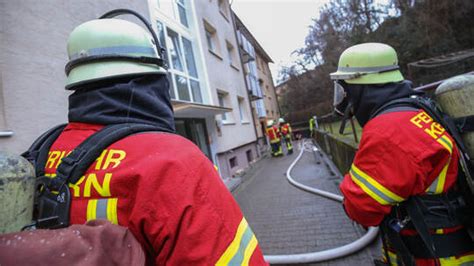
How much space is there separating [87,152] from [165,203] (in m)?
0.33

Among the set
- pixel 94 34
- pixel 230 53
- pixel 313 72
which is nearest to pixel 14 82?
pixel 94 34

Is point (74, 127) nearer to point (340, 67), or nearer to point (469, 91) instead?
point (340, 67)

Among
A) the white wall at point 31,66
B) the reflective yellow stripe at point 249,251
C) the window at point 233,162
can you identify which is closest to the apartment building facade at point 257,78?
the window at point 233,162

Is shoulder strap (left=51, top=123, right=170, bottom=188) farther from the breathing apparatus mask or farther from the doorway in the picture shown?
the doorway

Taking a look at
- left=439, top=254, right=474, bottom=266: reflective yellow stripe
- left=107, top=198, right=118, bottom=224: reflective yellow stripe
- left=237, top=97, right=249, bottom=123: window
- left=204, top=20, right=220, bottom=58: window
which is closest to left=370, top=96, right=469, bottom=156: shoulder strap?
left=439, top=254, right=474, bottom=266: reflective yellow stripe

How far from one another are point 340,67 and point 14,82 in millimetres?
3744

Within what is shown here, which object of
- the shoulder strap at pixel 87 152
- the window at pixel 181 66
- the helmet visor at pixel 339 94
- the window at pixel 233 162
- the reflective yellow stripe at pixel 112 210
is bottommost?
the window at pixel 233 162

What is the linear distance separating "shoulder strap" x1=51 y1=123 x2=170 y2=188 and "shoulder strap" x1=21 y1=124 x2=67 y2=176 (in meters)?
0.15

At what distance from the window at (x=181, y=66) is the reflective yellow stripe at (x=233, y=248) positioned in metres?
6.69

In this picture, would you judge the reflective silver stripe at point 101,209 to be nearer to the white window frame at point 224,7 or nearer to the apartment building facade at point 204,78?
the apartment building facade at point 204,78

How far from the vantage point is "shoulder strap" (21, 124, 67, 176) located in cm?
97

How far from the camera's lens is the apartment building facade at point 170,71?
10.9 feet

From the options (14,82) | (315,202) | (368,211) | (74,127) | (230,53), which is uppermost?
(230,53)

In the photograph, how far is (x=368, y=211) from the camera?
168cm
